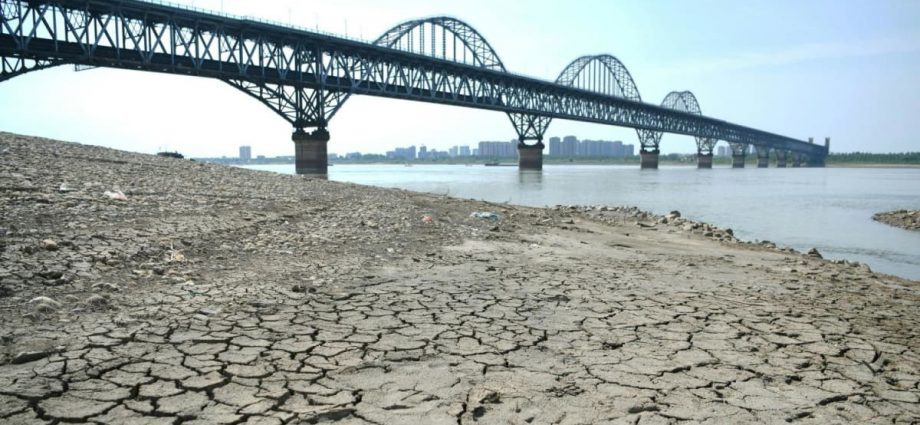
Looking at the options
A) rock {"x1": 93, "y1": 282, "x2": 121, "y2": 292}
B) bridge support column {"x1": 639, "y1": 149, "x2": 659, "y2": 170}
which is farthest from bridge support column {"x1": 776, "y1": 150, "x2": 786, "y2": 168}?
rock {"x1": 93, "y1": 282, "x2": 121, "y2": 292}

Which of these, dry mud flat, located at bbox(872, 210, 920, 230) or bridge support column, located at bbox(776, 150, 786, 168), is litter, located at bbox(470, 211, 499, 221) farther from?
bridge support column, located at bbox(776, 150, 786, 168)

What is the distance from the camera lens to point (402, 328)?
4.79 m

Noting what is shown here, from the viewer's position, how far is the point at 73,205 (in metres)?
8.38

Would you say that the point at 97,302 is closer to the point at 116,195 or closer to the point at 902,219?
the point at 116,195

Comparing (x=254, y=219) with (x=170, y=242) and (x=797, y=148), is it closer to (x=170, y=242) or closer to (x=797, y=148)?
(x=170, y=242)

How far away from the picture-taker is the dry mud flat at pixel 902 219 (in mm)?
20144

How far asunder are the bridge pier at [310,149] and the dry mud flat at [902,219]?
4798 cm

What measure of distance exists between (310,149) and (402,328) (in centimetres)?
5730

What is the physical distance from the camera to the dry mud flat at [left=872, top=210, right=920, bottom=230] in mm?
20144

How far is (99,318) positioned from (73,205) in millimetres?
4927

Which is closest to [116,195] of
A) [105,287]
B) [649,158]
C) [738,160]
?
[105,287]

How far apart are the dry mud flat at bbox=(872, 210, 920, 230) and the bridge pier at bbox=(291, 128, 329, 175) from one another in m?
48.0

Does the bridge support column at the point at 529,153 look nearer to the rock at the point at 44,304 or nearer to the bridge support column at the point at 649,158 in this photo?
the bridge support column at the point at 649,158

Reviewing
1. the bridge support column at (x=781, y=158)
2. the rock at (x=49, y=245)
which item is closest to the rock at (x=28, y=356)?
the rock at (x=49, y=245)
